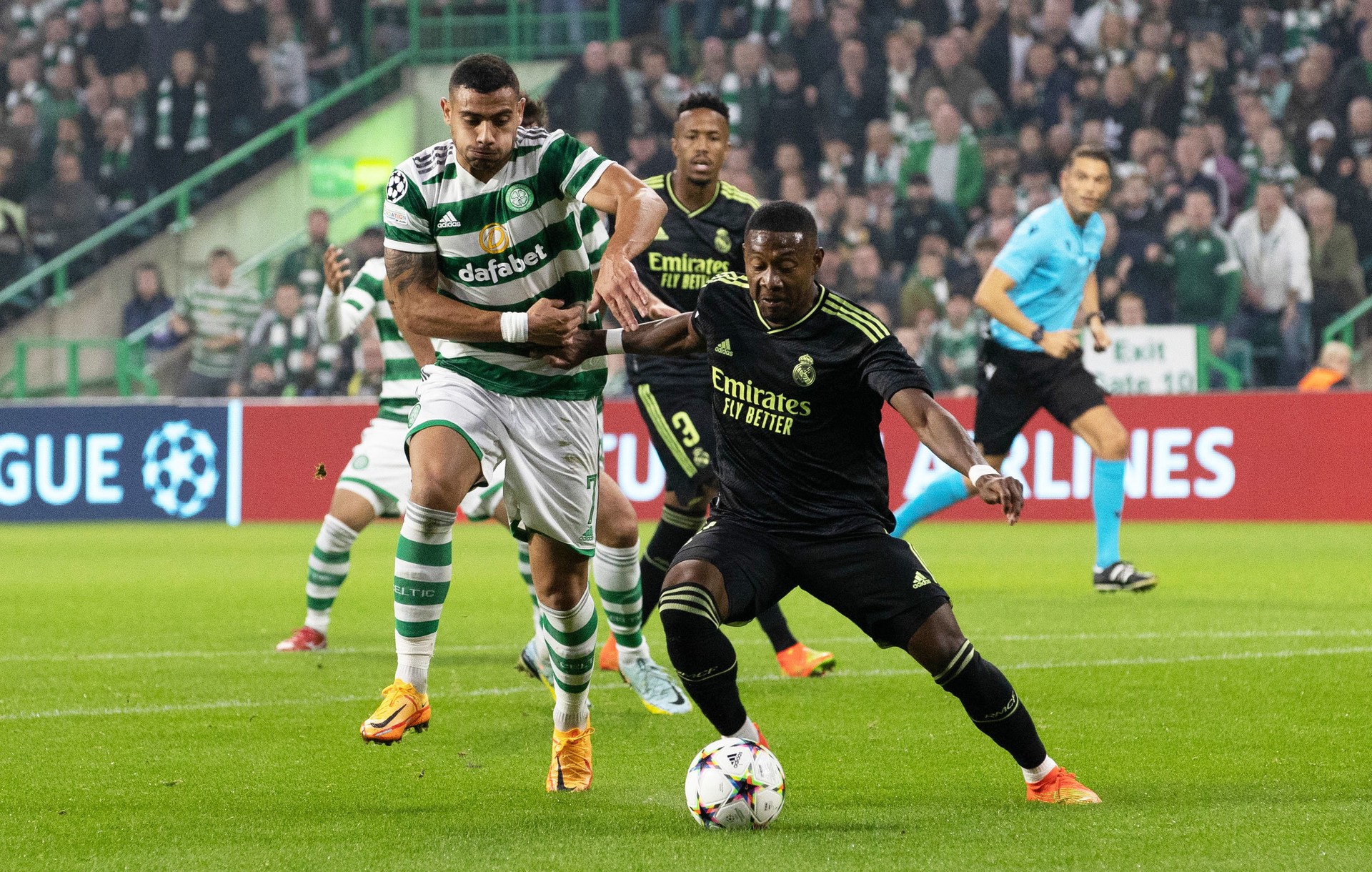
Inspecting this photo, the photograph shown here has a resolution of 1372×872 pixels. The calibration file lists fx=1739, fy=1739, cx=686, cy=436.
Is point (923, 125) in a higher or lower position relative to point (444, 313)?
higher

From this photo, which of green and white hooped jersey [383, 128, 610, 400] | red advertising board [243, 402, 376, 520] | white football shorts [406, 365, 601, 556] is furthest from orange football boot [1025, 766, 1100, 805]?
red advertising board [243, 402, 376, 520]

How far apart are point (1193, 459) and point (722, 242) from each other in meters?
8.43

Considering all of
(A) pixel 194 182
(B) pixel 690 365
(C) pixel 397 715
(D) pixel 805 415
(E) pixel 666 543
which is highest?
(A) pixel 194 182

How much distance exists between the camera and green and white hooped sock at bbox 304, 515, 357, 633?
8.09 m

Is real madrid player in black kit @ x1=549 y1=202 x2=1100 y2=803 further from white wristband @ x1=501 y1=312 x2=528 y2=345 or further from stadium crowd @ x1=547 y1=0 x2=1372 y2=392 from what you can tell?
stadium crowd @ x1=547 y1=0 x2=1372 y2=392

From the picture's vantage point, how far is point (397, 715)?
4.66 meters

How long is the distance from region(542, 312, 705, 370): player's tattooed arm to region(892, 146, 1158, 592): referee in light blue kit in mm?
4799

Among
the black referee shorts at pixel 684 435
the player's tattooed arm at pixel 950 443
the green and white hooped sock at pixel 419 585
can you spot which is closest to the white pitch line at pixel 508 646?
the black referee shorts at pixel 684 435

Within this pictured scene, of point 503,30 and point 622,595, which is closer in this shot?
point 622,595

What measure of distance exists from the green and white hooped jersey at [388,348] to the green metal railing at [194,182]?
12596 millimetres

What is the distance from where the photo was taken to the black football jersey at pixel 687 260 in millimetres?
7391

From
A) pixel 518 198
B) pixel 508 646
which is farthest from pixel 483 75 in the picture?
pixel 508 646

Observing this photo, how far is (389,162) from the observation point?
20484 mm

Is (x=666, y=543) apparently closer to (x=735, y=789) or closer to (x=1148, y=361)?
(x=735, y=789)
